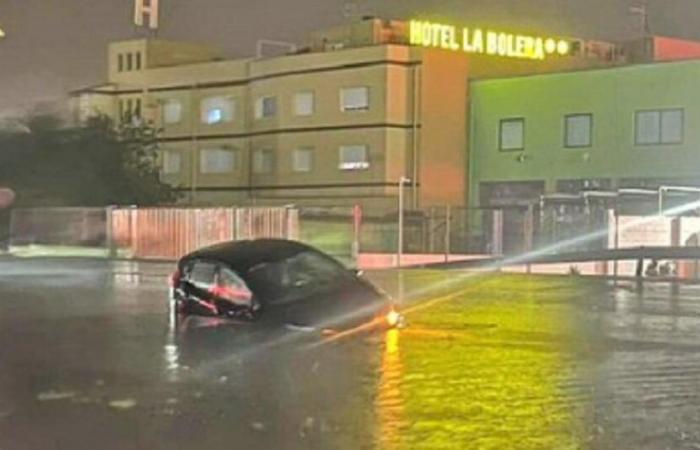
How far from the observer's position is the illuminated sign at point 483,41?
6994 cm

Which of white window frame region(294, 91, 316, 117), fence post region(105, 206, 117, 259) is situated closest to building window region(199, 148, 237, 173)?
white window frame region(294, 91, 316, 117)

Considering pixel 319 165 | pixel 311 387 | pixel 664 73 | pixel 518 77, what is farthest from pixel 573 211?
pixel 311 387

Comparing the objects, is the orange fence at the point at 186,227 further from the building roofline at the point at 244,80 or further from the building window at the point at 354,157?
the building roofline at the point at 244,80

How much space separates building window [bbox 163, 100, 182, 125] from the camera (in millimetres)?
72875

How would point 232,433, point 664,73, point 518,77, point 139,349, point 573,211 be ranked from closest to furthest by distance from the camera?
point 232,433
point 139,349
point 573,211
point 664,73
point 518,77

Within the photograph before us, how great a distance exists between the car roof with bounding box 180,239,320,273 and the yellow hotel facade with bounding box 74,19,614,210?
138 feet

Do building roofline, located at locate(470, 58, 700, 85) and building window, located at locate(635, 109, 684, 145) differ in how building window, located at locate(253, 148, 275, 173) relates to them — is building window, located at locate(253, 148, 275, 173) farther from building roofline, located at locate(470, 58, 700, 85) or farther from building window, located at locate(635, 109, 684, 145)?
building window, located at locate(635, 109, 684, 145)

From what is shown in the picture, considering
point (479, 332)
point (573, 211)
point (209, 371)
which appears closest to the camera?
point (209, 371)

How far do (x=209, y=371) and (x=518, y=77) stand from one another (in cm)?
4943

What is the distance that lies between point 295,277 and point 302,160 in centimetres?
4829

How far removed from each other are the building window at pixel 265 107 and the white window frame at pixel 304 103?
1455mm

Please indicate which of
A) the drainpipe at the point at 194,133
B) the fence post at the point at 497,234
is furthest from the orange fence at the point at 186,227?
the drainpipe at the point at 194,133

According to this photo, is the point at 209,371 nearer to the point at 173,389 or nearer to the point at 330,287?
the point at 173,389

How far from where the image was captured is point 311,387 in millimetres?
12641
